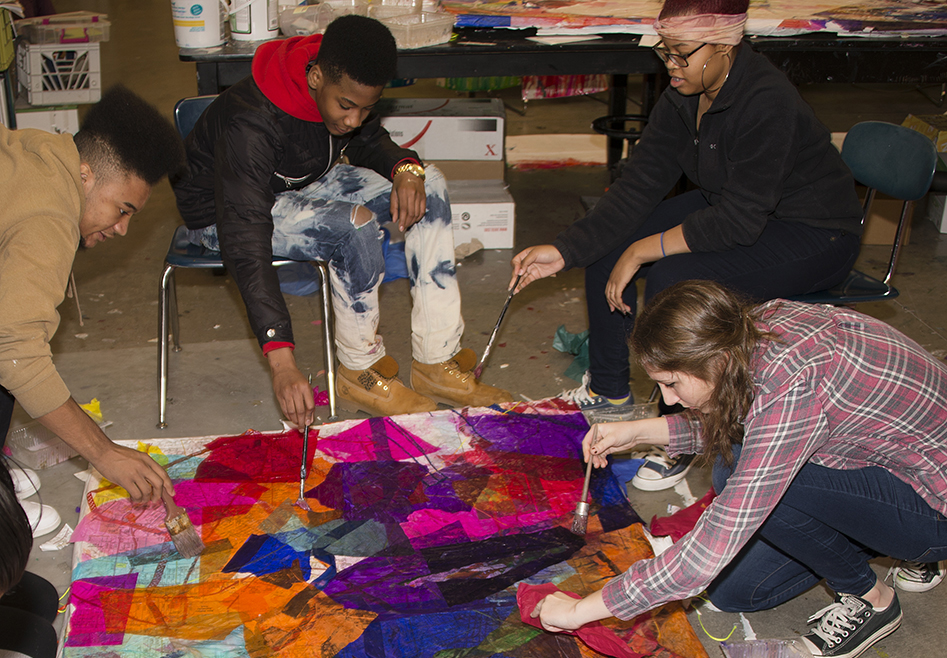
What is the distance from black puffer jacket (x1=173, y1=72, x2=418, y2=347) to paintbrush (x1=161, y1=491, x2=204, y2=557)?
16.4 inches

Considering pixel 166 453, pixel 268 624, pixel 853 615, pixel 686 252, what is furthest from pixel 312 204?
pixel 853 615

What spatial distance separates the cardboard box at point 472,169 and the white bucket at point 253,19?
3.23ft

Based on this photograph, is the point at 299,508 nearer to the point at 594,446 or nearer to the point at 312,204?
the point at 594,446

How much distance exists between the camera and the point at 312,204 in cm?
228

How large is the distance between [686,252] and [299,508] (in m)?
1.10

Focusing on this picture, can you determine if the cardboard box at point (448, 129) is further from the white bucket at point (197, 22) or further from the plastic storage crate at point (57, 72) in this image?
the plastic storage crate at point (57, 72)

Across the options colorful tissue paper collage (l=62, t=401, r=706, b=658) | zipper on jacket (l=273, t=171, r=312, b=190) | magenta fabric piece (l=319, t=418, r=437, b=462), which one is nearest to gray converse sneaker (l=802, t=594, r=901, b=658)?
colorful tissue paper collage (l=62, t=401, r=706, b=658)

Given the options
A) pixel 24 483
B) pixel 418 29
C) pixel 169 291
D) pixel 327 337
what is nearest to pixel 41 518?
pixel 24 483

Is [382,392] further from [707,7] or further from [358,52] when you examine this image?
[707,7]

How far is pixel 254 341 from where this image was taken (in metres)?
2.78

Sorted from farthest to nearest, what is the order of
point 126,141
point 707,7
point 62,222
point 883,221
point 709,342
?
point 883,221 → point 707,7 → point 126,141 → point 62,222 → point 709,342

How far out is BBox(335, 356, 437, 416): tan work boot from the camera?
233 centimetres

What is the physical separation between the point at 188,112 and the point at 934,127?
10.00 feet

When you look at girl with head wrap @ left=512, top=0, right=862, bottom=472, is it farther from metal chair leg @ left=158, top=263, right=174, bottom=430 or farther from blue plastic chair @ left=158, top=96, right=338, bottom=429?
metal chair leg @ left=158, top=263, right=174, bottom=430
